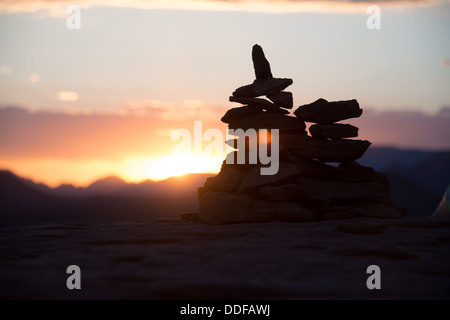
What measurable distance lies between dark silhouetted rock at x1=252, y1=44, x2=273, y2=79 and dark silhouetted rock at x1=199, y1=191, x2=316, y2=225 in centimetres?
408

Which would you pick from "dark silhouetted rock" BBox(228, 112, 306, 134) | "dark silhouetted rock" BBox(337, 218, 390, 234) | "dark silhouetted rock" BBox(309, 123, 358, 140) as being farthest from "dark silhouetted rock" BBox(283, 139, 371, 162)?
"dark silhouetted rock" BBox(337, 218, 390, 234)

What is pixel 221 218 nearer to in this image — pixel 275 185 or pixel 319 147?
pixel 275 185

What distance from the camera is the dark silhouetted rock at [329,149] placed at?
49.3ft

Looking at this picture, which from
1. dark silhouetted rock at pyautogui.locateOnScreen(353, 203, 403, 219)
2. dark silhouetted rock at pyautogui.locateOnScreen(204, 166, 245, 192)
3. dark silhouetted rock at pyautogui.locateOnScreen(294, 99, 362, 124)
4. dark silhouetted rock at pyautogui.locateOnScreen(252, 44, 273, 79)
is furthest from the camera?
dark silhouetted rock at pyautogui.locateOnScreen(252, 44, 273, 79)

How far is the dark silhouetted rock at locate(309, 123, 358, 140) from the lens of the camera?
595 inches

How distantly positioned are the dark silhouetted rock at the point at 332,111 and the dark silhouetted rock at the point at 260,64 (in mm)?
1725

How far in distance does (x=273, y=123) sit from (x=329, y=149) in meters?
1.79

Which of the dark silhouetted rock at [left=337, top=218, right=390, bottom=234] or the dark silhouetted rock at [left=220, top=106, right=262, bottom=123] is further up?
the dark silhouetted rock at [left=220, top=106, right=262, bottom=123]

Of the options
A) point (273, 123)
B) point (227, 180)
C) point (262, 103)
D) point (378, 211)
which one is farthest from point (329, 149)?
point (227, 180)

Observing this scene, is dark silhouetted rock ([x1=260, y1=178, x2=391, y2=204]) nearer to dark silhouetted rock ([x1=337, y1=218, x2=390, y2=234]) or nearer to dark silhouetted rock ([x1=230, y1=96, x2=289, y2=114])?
dark silhouetted rock ([x1=230, y1=96, x2=289, y2=114])

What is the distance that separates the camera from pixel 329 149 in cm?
1505

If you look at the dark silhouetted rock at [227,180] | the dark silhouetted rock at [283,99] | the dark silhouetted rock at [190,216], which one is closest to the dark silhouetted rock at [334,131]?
the dark silhouetted rock at [283,99]

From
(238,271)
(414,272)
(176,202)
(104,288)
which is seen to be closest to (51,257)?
(104,288)

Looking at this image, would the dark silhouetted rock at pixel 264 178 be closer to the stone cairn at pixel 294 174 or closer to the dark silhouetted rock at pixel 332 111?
the stone cairn at pixel 294 174
